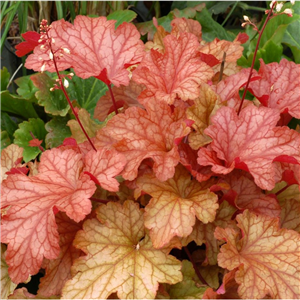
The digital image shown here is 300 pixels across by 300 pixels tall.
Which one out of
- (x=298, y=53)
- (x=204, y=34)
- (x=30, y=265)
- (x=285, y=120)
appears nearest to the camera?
(x=30, y=265)

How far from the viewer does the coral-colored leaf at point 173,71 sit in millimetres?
787

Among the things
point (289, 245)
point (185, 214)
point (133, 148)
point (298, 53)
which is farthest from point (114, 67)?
point (298, 53)

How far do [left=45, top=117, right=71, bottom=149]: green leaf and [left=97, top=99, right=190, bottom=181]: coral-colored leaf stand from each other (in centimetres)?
57

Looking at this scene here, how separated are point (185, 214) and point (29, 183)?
0.29 m

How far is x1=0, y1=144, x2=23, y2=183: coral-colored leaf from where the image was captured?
0.94 m

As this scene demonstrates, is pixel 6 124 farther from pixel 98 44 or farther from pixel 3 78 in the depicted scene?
pixel 98 44

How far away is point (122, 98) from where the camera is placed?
0.95 metres

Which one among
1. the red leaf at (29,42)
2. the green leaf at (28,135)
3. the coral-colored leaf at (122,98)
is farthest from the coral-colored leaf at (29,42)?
the green leaf at (28,135)

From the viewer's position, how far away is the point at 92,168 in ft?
2.48

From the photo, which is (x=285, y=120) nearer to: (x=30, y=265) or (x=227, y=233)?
(x=227, y=233)

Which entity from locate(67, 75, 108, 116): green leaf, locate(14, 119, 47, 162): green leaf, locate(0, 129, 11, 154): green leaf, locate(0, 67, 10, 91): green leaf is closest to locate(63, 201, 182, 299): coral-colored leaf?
locate(14, 119, 47, 162): green leaf

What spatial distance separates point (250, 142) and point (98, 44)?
39cm

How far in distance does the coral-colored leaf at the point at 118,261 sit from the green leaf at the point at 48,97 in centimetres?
64

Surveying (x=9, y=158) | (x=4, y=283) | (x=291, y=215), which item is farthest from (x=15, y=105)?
(x=291, y=215)
